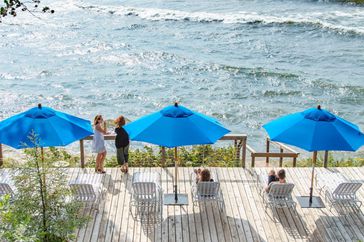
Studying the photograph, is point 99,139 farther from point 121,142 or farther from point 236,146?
point 236,146

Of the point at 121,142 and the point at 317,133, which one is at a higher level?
the point at 317,133

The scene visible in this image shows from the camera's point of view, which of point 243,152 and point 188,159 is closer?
point 243,152

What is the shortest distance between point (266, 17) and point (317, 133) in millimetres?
31583

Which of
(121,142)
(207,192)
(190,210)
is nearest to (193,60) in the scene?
(121,142)

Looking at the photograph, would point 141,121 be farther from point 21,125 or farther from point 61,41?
point 61,41

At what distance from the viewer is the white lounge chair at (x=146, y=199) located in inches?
472

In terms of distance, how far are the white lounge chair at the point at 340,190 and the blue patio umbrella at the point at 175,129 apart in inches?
113

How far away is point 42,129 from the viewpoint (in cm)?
1180

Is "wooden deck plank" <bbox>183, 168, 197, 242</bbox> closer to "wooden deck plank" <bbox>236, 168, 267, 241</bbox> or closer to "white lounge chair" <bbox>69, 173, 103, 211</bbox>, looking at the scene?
"wooden deck plank" <bbox>236, 168, 267, 241</bbox>

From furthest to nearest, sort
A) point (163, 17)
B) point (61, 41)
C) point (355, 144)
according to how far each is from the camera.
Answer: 1. point (163, 17)
2. point (61, 41)
3. point (355, 144)

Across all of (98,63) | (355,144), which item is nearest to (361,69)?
(98,63)

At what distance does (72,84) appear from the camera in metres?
29.5

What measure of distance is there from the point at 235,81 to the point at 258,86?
135 centimetres

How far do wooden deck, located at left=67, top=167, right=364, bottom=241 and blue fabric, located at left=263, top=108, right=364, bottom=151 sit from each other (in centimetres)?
177
